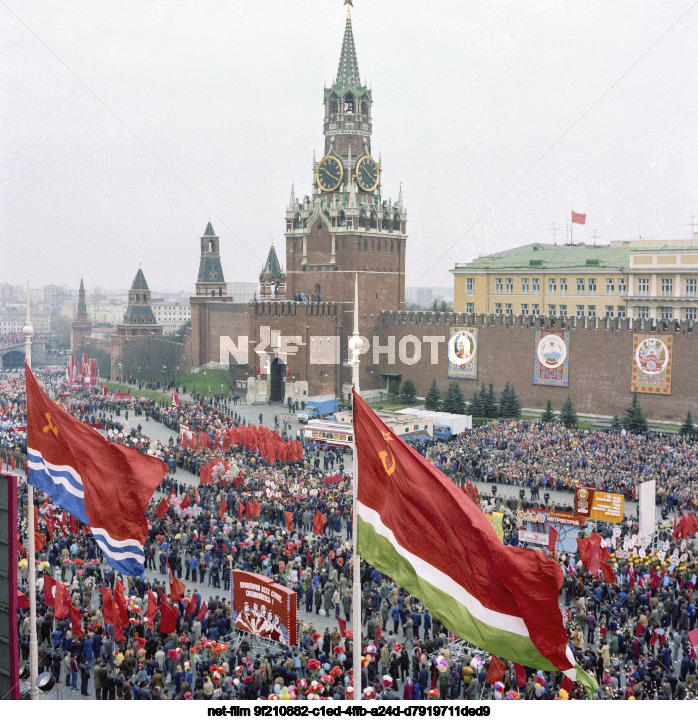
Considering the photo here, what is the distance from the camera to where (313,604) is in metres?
18.3

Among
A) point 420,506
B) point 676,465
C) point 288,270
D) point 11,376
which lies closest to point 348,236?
point 288,270

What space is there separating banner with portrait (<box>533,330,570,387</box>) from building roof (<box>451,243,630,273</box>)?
29.6ft

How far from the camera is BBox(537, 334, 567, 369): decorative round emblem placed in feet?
152

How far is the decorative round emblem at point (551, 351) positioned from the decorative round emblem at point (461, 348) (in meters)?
3.77

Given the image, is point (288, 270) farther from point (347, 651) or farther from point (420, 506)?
point (420, 506)

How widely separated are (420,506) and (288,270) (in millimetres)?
47179

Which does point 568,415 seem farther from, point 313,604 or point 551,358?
point 313,604

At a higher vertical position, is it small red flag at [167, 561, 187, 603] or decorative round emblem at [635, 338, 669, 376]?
decorative round emblem at [635, 338, 669, 376]

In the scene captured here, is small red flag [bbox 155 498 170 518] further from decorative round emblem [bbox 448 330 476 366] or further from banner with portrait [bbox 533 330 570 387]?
decorative round emblem [bbox 448 330 476 366]

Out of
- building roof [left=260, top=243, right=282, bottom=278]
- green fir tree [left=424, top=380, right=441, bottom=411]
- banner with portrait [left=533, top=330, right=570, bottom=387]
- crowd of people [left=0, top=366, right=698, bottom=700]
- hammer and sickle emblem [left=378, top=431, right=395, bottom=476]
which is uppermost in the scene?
building roof [left=260, top=243, right=282, bottom=278]

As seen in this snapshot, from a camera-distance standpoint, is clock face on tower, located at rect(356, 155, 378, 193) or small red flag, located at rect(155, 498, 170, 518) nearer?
small red flag, located at rect(155, 498, 170, 518)

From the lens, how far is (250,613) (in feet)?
48.3

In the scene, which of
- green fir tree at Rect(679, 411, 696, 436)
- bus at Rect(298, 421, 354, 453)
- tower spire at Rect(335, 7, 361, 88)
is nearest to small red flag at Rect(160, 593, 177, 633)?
bus at Rect(298, 421, 354, 453)

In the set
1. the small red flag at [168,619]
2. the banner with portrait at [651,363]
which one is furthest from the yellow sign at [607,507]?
the banner with portrait at [651,363]
